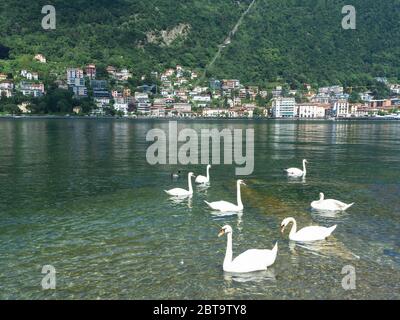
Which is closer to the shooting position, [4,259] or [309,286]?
[309,286]

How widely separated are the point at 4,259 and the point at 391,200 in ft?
59.3

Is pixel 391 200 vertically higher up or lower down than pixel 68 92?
lower down

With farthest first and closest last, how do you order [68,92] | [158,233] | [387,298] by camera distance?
[68,92], [158,233], [387,298]

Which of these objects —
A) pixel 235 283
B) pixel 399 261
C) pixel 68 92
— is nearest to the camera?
pixel 235 283

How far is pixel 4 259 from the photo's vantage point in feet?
44.0

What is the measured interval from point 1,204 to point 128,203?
605cm

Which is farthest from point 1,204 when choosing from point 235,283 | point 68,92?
point 68,92

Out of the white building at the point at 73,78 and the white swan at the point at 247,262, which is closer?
the white swan at the point at 247,262

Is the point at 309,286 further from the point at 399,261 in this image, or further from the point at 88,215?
the point at 88,215
